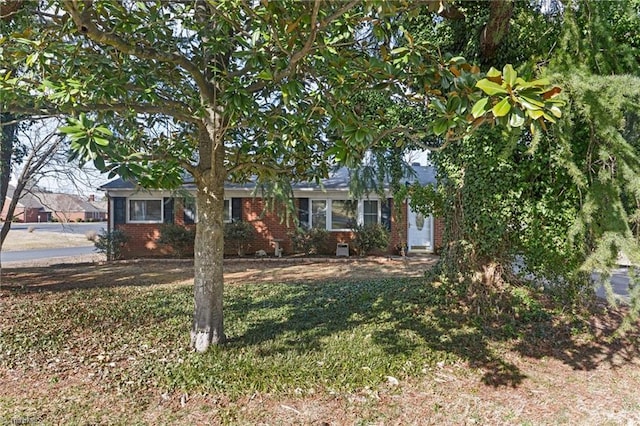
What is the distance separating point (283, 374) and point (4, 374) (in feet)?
9.53

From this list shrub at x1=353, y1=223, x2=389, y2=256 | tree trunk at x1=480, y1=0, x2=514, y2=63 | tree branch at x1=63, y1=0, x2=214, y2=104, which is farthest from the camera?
shrub at x1=353, y1=223, x2=389, y2=256

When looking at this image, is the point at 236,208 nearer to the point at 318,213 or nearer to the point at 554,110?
the point at 318,213

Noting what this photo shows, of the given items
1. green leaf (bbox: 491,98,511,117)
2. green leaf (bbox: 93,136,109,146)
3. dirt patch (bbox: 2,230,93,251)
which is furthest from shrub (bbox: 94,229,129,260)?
green leaf (bbox: 491,98,511,117)

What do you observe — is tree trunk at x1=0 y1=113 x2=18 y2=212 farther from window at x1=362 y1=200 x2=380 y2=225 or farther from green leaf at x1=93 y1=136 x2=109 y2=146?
window at x1=362 y1=200 x2=380 y2=225

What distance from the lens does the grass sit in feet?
11.1

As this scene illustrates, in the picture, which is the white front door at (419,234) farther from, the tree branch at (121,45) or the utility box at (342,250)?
the tree branch at (121,45)

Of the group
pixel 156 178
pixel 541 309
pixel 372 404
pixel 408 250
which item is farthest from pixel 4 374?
pixel 408 250

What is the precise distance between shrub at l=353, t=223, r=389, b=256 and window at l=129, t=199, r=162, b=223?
24.8 ft

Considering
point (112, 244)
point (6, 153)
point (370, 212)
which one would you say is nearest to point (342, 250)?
point (370, 212)

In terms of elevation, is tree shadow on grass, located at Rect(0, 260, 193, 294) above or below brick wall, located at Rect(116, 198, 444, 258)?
below

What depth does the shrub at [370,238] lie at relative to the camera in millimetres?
13312

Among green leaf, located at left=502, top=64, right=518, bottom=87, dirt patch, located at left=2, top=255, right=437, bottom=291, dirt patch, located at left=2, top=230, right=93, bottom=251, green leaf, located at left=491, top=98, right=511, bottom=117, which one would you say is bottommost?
dirt patch, located at left=2, top=255, right=437, bottom=291

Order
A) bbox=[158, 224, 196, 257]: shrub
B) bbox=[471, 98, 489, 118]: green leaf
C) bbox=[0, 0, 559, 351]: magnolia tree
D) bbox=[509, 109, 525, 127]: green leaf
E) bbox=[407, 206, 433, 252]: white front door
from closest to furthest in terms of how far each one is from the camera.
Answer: bbox=[509, 109, 525, 127]: green leaf < bbox=[471, 98, 489, 118]: green leaf < bbox=[0, 0, 559, 351]: magnolia tree < bbox=[158, 224, 196, 257]: shrub < bbox=[407, 206, 433, 252]: white front door

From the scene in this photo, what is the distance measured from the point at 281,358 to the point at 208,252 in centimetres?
152
